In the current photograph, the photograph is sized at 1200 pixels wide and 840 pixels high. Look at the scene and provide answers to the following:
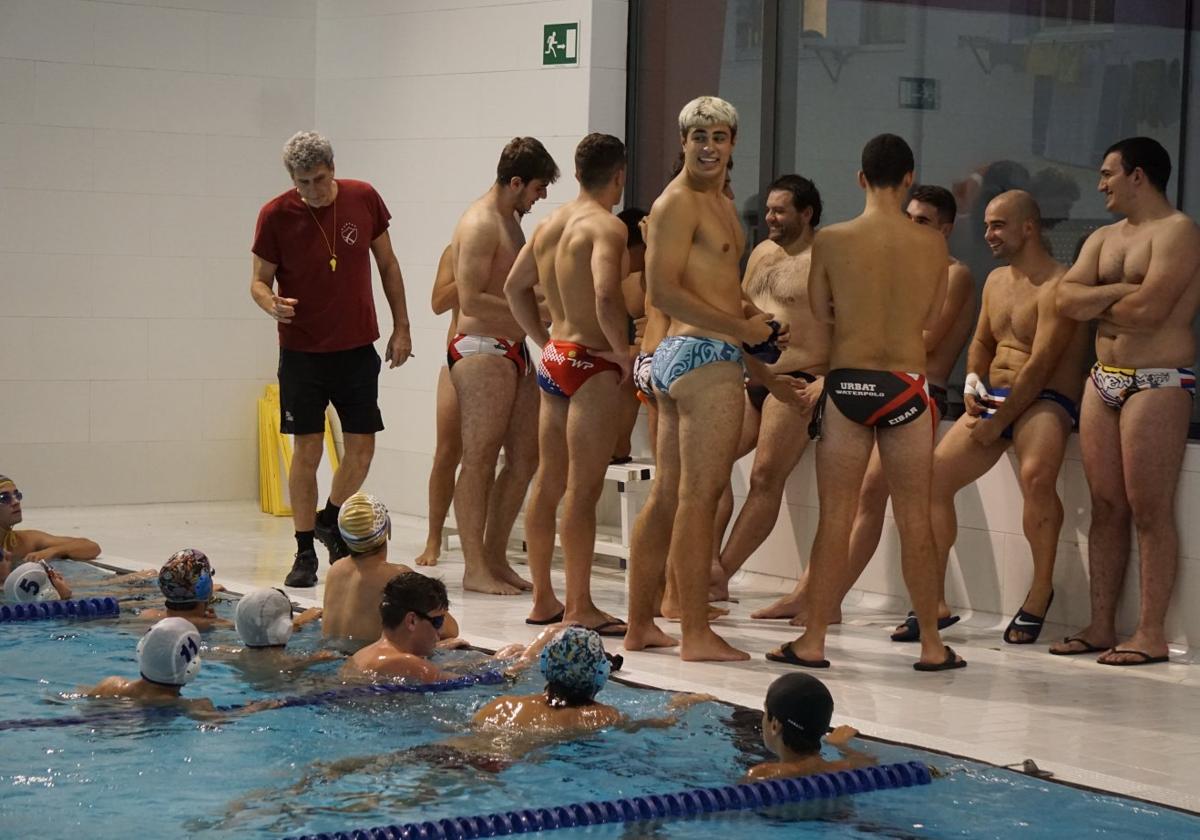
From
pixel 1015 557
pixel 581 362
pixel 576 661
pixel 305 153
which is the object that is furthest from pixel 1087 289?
pixel 305 153

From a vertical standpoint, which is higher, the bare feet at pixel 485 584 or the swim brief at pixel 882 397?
the swim brief at pixel 882 397

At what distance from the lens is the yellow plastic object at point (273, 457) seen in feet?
38.8

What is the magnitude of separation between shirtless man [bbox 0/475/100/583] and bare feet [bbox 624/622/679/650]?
2859mm

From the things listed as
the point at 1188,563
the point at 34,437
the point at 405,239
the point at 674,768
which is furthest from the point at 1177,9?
the point at 34,437

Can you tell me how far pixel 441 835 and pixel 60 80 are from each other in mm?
8427

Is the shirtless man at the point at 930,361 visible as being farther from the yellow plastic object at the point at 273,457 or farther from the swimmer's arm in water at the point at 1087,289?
the yellow plastic object at the point at 273,457

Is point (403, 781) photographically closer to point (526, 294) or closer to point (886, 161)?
point (886, 161)

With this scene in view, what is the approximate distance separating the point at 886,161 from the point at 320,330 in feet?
11.0

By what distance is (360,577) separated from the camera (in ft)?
22.3

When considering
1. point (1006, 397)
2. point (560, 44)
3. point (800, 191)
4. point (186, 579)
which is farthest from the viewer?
point (560, 44)

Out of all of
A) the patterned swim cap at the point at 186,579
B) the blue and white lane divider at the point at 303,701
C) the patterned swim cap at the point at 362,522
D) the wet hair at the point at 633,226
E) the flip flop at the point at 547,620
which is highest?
the wet hair at the point at 633,226

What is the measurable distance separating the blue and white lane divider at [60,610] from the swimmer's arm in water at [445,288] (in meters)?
2.56

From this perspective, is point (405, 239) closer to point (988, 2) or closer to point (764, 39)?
point (764, 39)

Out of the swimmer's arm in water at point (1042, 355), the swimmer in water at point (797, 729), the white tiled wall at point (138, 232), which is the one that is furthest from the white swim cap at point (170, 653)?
the white tiled wall at point (138, 232)
